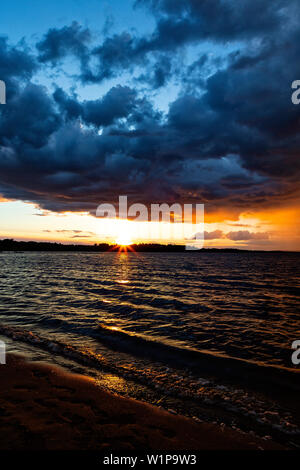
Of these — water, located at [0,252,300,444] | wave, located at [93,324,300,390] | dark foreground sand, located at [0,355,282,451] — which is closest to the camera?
dark foreground sand, located at [0,355,282,451]

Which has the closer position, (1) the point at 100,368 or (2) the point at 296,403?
(2) the point at 296,403

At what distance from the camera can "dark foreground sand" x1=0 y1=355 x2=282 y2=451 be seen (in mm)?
4500

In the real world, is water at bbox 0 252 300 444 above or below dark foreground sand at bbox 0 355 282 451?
below

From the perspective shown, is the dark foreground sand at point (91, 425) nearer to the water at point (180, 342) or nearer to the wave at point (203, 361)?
the water at point (180, 342)

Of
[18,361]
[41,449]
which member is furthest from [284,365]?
[18,361]

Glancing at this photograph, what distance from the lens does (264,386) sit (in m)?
7.41

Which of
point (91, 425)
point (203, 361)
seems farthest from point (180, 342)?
point (91, 425)

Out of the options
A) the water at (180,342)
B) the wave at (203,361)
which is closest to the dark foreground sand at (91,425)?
the water at (180,342)

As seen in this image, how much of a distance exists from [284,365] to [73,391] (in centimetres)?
724

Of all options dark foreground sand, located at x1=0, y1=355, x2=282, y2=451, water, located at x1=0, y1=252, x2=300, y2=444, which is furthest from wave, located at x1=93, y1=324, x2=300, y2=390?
Result: dark foreground sand, located at x1=0, y1=355, x2=282, y2=451

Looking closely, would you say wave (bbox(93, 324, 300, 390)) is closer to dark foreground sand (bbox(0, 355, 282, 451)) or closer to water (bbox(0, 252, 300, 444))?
water (bbox(0, 252, 300, 444))

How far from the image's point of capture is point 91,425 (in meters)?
5.02

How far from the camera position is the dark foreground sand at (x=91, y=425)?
4.50m
